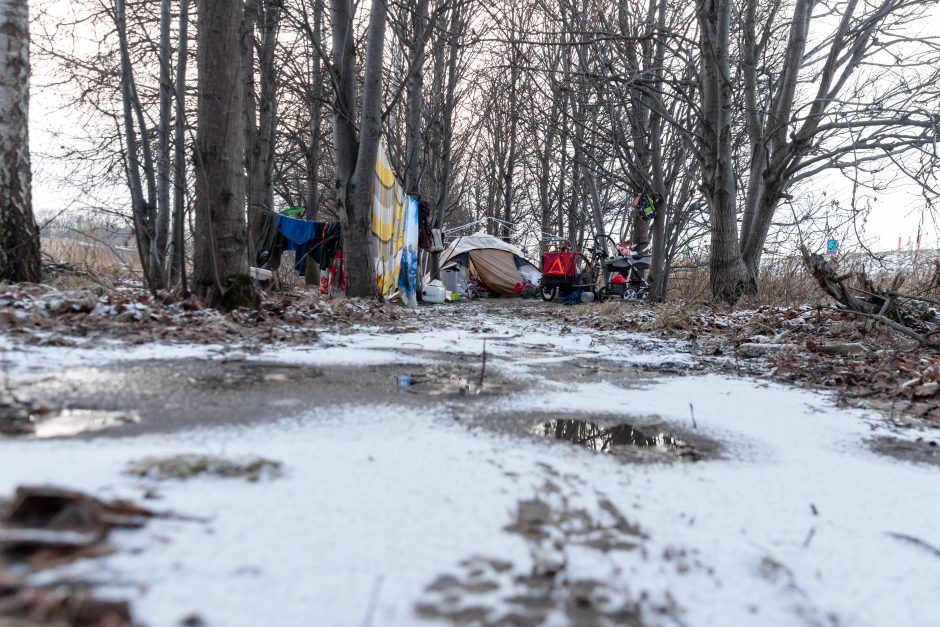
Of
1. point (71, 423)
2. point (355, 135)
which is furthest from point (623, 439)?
point (355, 135)

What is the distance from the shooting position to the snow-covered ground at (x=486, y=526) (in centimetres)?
81

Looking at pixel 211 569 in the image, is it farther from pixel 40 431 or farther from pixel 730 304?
pixel 730 304

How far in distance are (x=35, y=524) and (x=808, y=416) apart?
95.1 inches

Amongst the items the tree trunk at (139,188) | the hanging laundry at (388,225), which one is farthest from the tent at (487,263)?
the tree trunk at (139,188)

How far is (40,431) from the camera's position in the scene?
1379mm

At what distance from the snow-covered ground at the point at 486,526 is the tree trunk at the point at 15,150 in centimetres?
420

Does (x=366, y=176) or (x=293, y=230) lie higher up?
(x=366, y=176)

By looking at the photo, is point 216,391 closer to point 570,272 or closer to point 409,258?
point 409,258

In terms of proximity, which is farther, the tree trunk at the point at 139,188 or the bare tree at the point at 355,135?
the bare tree at the point at 355,135

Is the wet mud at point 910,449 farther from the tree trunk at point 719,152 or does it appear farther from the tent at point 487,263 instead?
the tent at point 487,263

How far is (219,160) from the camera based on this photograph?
3951 mm

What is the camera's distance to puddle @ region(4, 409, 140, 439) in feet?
4.48

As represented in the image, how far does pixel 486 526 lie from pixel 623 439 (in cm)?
87

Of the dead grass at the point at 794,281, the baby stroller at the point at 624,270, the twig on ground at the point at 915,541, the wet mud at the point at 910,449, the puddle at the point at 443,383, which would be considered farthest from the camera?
the baby stroller at the point at 624,270
